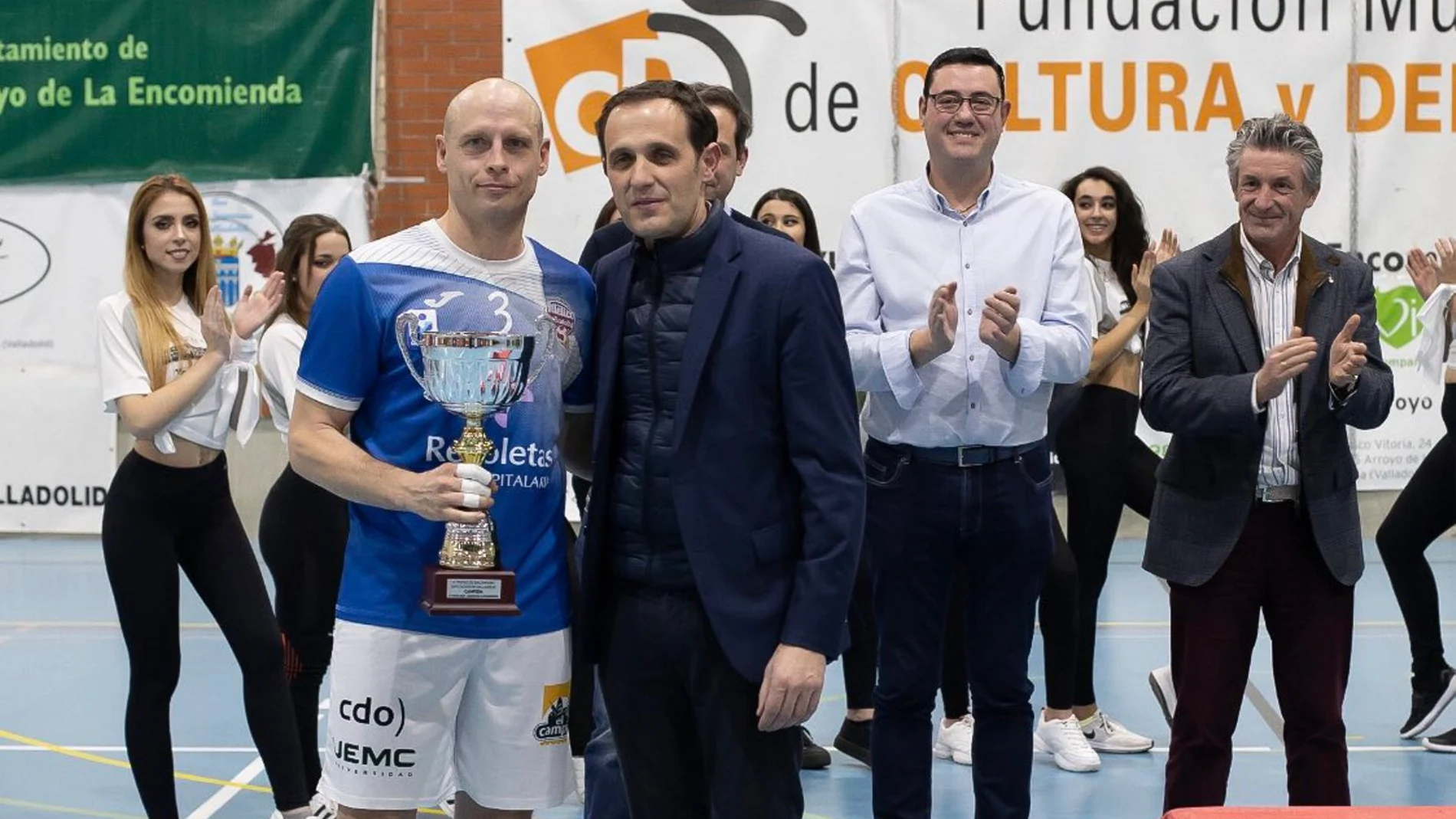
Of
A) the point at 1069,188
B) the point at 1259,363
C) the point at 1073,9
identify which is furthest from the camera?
the point at 1073,9

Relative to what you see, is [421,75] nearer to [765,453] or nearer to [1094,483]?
[1094,483]

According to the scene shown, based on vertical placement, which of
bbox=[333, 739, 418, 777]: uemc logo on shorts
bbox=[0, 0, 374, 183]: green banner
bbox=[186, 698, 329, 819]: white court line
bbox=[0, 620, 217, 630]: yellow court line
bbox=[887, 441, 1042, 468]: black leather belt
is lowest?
bbox=[186, 698, 329, 819]: white court line

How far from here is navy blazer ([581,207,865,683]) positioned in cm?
294

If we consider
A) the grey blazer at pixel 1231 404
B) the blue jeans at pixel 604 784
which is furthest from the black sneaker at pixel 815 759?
the grey blazer at pixel 1231 404

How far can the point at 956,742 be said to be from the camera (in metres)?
5.64

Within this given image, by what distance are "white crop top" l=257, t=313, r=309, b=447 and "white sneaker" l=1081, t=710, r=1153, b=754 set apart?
288 centimetres

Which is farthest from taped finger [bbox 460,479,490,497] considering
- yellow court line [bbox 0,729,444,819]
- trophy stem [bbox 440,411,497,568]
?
yellow court line [bbox 0,729,444,819]

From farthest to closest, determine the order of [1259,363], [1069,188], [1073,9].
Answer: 1. [1073,9]
2. [1069,188]
3. [1259,363]

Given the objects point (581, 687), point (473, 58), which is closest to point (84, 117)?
point (473, 58)

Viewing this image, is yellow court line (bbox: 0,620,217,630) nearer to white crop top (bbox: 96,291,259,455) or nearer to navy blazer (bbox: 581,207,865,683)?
white crop top (bbox: 96,291,259,455)

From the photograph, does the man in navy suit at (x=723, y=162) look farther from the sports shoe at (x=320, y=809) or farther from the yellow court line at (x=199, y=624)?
the yellow court line at (x=199, y=624)

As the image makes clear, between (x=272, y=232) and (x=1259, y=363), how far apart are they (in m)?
7.32

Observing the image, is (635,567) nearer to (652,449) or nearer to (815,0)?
(652,449)

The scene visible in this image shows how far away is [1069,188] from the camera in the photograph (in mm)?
6066
